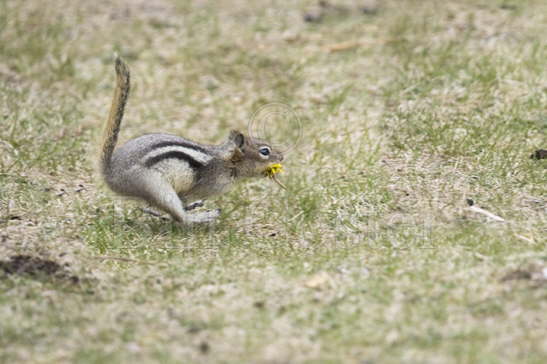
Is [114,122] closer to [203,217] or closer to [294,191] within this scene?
[203,217]

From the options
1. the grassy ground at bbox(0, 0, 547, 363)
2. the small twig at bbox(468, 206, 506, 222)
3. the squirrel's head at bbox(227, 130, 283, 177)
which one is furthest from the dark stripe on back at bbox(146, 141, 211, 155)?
the small twig at bbox(468, 206, 506, 222)

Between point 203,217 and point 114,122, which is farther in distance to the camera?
point 203,217

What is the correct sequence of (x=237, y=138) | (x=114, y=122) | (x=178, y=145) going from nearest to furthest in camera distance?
(x=114, y=122) < (x=178, y=145) < (x=237, y=138)

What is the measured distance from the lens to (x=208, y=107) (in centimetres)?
691

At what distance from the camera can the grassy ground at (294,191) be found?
354 centimetres

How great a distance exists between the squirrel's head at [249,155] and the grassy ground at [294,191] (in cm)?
25

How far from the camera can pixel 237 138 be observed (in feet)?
17.4

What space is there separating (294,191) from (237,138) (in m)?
0.52

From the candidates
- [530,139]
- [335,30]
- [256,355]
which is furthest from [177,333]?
[335,30]

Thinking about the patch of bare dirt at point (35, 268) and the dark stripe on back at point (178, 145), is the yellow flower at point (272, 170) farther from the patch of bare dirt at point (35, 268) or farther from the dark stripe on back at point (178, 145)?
the patch of bare dirt at point (35, 268)

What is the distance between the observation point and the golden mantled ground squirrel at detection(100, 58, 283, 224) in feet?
16.0

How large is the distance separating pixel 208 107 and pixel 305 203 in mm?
1973

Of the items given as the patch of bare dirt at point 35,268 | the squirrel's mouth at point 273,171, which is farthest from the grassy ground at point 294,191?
the squirrel's mouth at point 273,171

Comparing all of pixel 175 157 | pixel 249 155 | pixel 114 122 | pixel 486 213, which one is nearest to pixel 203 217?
pixel 175 157
